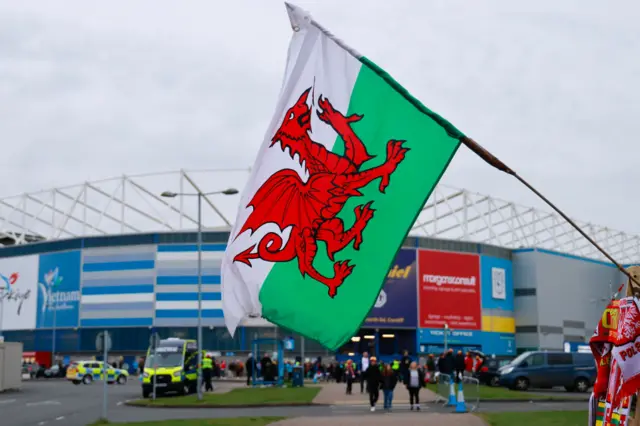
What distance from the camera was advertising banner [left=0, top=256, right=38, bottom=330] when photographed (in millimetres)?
90062

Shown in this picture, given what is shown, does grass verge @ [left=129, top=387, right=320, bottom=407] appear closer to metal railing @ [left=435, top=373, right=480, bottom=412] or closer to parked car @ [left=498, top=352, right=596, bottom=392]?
metal railing @ [left=435, top=373, right=480, bottom=412]

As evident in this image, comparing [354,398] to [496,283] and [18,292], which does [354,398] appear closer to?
[496,283]

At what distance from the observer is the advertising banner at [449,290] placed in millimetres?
86069

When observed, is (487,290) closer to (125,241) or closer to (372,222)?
(125,241)

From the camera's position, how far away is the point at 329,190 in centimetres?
750

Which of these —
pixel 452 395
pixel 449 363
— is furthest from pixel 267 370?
pixel 452 395

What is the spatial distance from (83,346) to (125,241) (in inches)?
398

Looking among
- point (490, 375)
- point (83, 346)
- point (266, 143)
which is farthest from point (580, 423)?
point (83, 346)

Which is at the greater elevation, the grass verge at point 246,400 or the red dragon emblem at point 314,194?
the red dragon emblem at point 314,194

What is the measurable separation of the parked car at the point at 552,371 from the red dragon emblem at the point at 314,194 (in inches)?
1481

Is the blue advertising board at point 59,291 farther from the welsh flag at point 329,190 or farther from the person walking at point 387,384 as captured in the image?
the welsh flag at point 329,190

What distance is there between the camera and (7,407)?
3388cm

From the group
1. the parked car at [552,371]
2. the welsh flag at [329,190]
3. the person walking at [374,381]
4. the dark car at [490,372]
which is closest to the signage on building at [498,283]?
the dark car at [490,372]

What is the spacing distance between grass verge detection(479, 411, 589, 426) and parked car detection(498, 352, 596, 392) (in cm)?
1976
